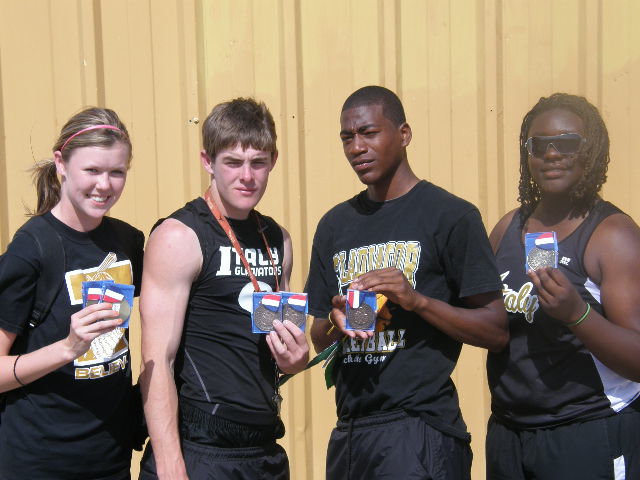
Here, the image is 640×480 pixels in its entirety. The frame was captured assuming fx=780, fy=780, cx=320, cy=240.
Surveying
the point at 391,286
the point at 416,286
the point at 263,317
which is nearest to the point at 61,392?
the point at 263,317

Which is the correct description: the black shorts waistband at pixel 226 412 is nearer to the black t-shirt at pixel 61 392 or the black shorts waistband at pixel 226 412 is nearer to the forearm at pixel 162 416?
the forearm at pixel 162 416

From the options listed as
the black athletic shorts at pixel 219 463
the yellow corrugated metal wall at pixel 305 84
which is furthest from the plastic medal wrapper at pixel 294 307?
the yellow corrugated metal wall at pixel 305 84

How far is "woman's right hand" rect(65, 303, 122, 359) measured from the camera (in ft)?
8.14

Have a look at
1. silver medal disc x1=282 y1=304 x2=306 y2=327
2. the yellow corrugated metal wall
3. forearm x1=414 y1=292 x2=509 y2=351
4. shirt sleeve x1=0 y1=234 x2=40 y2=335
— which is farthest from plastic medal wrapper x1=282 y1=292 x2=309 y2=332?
the yellow corrugated metal wall

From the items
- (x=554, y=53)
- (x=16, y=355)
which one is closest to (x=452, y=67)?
(x=554, y=53)

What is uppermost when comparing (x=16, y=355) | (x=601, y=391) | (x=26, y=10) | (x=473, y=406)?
(x=26, y=10)

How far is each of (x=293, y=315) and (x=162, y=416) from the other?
0.57 meters

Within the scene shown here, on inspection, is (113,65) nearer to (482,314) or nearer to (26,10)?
(26,10)

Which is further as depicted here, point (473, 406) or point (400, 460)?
point (473, 406)

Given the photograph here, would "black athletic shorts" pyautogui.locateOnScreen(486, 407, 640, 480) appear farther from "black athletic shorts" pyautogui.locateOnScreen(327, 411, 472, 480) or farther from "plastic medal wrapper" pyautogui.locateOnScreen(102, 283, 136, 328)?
"plastic medal wrapper" pyautogui.locateOnScreen(102, 283, 136, 328)

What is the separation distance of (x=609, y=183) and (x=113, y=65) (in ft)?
9.64

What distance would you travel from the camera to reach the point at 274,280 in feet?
9.75

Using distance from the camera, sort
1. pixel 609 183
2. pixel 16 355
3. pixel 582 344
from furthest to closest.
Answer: pixel 609 183, pixel 582 344, pixel 16 355

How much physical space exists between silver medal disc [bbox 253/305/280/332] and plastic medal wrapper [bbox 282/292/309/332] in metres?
0.04
